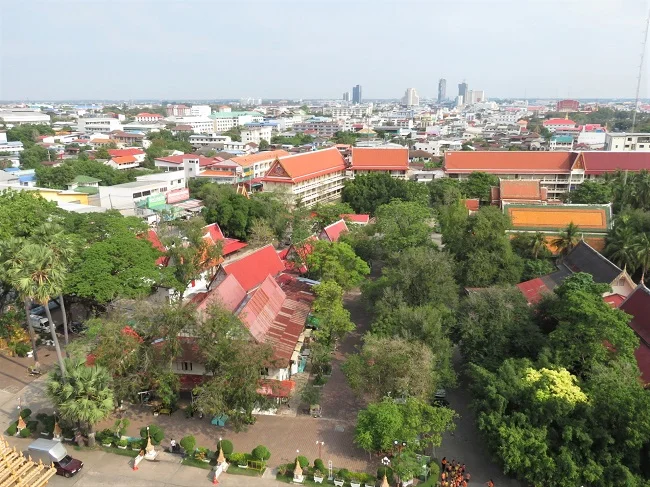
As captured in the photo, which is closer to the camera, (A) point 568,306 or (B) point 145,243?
(A) point 568,306

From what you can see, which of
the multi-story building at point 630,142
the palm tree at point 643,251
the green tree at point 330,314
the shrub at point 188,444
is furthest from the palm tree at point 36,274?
the multi-story building at point 630,142

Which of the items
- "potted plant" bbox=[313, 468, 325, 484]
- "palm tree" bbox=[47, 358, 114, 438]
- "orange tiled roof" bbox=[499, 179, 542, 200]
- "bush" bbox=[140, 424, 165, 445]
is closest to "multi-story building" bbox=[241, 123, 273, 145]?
"orange tiled roof" bbox=[499, 179, 542, 200]

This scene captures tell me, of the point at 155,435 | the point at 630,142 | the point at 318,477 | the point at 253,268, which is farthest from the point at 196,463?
the point at 630,142

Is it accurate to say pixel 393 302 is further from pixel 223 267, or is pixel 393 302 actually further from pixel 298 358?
pixel 223 267

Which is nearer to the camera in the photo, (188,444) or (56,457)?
(56,457)

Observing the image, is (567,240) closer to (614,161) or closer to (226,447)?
(226,447)

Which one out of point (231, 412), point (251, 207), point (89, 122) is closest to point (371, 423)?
point (231, 412)

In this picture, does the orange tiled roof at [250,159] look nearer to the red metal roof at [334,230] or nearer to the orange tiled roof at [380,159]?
the orange tiled roof at [380,159]
